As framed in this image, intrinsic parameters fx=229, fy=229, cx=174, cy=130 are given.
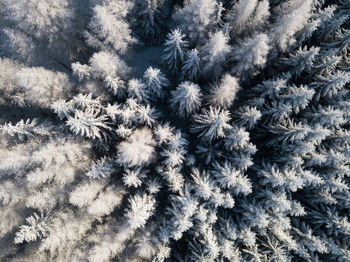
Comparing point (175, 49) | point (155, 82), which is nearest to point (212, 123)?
point (155, 82)

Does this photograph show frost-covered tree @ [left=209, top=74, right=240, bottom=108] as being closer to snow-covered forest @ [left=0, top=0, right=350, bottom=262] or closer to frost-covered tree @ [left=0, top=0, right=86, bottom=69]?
snow-covered forest @ [left=0, top=0, right=350, bottom=262]

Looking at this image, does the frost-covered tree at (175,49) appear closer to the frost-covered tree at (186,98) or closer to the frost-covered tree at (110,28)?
the frost-covered tree at (186,98)

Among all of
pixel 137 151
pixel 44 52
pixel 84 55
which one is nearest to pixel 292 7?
pixel 137 151

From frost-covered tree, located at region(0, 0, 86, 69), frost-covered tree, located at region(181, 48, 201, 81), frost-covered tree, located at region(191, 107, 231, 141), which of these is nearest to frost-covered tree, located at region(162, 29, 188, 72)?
frost-covered tree, located at region(181, 48, 201, 81)

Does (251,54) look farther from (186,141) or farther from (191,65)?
(186,141)

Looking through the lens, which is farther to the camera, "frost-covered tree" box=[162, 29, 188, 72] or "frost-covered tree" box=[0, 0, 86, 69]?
"frost-covered tree" box=[0, 0, 86, 69]

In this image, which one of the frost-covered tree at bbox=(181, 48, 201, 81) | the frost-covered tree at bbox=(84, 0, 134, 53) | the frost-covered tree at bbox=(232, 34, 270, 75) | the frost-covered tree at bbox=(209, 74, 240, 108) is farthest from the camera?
the frost-covered tree at bbox=(181, 48, 201, 81)

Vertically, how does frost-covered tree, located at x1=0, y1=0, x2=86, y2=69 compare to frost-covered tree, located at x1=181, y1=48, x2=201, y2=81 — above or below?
below

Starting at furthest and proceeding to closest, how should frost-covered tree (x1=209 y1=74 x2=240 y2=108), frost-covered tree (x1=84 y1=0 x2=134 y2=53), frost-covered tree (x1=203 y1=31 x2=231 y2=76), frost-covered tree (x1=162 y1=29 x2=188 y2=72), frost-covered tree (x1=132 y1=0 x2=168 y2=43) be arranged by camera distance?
1. frost-covered tree (x1=132 y1=0 x2=168 y2=43)
2. frost-covered tree (x1=162 y1=29 x2=188 y2=72)
3. frost-covered tree (x1=84 y1=0 x2=134 y2=53)
4. frost-covered tree (x1=209 y1=74 x2=240 y2=108)
5. frost-covered tree (x1=203 y1=31 x2=231 y2=76)
